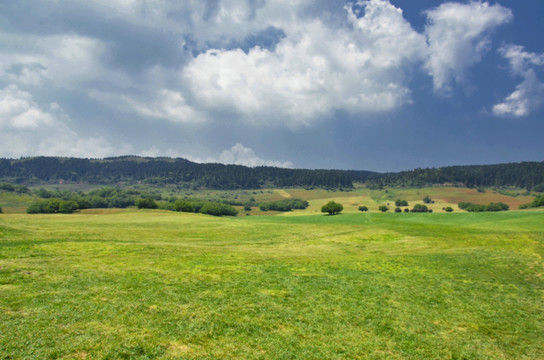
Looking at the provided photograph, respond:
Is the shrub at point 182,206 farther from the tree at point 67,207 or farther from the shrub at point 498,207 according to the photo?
the shrub at point 498,207

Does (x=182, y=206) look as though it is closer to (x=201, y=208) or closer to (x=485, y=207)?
(x=201, y=208)

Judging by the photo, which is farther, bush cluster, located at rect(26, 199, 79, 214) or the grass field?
bush cluster, located at rect(26, 199, 79, 214)

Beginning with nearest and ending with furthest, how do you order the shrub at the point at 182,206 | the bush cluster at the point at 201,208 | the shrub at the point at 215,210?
the shrub at the point at 182,206, the bush cluster at the point at 201,208, the shrub at the point at 215,210

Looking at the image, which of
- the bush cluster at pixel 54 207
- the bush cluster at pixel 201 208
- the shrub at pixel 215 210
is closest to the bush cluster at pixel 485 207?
the bush cluster at pixel 201 208

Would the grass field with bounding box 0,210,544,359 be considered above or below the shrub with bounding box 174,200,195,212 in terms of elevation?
above

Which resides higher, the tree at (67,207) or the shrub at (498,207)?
the shrub at (498,207)

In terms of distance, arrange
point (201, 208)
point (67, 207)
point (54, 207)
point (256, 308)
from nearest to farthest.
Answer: point (256, 308)
point (67, 207)
point (54, 207)
point (201, 208)

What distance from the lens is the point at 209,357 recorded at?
11180 mm

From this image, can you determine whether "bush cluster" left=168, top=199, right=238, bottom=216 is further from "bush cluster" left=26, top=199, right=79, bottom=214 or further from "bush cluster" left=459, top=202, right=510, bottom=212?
"bush cluster" left=459, top=202, right=510, bottom=212

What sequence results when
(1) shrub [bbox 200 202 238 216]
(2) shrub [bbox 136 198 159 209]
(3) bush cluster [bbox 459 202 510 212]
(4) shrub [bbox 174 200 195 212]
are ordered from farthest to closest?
(1) shrub [bbox 200 202 238 216] → (3) bush cluster [bbox 459 202 510 212] → (4) shrub [bbox 174 200 195 212] → (2) shrub [bbox 136 198 159 209]

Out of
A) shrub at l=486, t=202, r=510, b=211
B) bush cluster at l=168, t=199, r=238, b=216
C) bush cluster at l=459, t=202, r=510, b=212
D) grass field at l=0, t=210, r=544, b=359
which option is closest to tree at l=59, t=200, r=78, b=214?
bush cluster at l=168, t=199, r=238, b=216

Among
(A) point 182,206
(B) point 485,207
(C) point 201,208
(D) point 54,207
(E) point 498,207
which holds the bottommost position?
(C) point 201,208

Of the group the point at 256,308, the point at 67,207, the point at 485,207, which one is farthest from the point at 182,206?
the point at 485,207

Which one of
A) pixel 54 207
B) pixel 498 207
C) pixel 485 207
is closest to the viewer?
pixel 54 207
